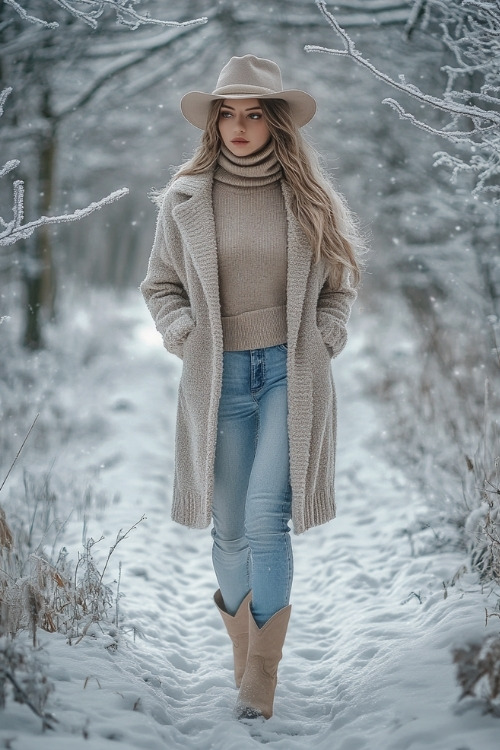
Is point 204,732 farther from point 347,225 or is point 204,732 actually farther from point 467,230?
point 467,230

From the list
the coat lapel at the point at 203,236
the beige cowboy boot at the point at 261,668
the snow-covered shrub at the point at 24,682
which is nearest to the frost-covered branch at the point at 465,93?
the coat lapel at the point at 203,236

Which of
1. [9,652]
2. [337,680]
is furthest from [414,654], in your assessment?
[9,652]

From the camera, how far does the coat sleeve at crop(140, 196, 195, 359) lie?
3271 mm

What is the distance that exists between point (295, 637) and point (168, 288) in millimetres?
1847

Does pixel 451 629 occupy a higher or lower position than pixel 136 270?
lower

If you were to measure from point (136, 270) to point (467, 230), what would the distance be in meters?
20.9

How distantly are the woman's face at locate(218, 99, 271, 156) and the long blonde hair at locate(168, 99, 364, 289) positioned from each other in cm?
3

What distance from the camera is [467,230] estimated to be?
881 centimetres

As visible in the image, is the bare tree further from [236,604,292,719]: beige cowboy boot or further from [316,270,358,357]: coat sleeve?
[236,604,292,719]: beige cowboy boot

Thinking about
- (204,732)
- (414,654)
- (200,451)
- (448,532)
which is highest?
(200,451)

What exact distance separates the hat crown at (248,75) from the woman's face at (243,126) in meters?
0.06

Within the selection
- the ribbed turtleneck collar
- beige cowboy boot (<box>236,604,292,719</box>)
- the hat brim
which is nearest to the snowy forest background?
the hat brim

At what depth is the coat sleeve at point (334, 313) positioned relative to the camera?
326 cm

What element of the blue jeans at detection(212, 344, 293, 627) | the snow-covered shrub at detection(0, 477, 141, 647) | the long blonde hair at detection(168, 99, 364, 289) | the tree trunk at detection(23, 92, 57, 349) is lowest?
the snow-covered shrub at detection(0, 477, 141, 647)
